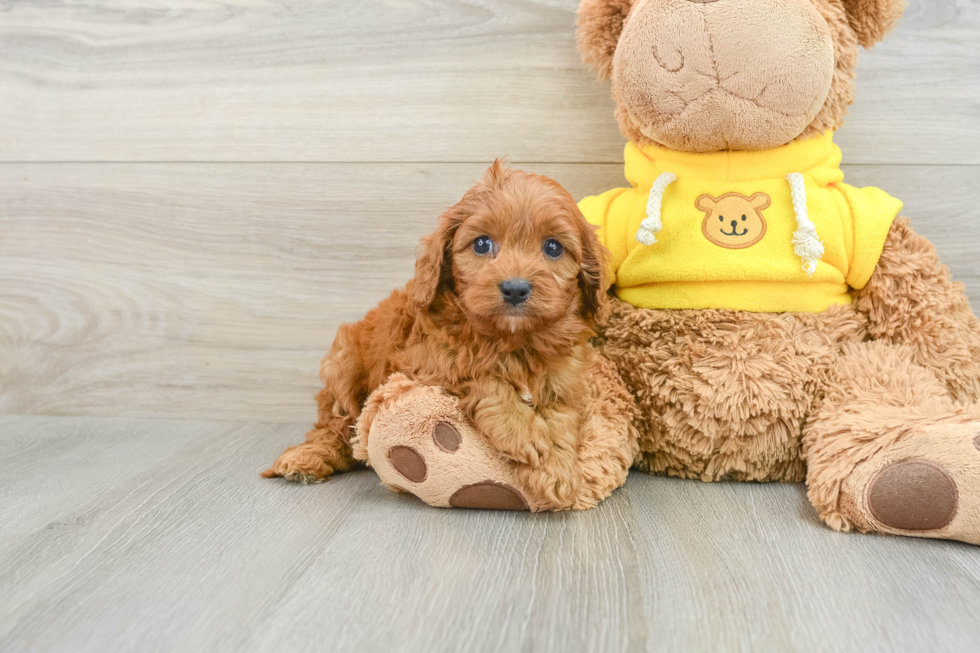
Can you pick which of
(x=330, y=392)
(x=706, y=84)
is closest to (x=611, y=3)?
(x=706, y=84)

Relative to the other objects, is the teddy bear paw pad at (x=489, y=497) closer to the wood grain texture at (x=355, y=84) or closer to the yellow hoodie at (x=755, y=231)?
the yellow hoodie at (x=755, y=231)

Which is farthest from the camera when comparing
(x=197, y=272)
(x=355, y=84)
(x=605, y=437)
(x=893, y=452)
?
(x=197, y=272)

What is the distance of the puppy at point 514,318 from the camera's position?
1.22 metres

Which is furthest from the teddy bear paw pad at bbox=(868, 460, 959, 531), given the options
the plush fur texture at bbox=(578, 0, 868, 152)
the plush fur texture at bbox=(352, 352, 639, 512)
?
the plush fur texture at bbox=(578, 0, 868, 152)

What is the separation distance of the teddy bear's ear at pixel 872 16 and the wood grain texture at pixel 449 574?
3.16 feet

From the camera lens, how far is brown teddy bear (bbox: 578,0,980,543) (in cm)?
136

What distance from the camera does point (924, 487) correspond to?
1.16 metres

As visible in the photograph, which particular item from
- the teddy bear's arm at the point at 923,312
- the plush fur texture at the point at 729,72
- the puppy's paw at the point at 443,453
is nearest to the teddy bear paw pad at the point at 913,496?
the teddy bear's arm at the point at 923,312

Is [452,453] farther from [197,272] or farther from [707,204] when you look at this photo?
[197,272]

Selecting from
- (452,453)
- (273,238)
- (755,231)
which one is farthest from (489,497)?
(273,238)

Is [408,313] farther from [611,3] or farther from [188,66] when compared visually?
[188,66]

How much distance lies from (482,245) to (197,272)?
1.12 metres

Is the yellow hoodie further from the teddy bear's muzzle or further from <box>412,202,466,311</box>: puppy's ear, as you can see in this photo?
<box>412,202,466,311</box>: puppy's ear

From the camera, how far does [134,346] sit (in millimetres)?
2082
